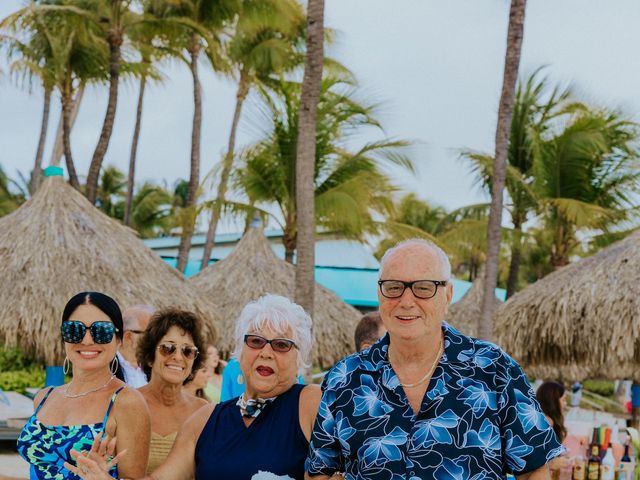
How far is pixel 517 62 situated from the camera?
45.3 ft

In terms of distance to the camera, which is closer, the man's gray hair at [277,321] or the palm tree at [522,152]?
the man's gray hair at [277,321]

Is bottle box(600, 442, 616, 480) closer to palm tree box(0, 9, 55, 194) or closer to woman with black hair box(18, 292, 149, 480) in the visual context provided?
woman with black hair box(18, 292, 149, 480)

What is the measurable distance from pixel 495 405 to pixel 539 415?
14 centimetres

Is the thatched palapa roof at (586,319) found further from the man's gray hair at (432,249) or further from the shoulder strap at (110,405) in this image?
the shoulder strap at (110,405)

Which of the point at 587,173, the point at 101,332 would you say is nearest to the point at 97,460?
the point at 101,332

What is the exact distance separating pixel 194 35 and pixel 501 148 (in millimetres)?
13895

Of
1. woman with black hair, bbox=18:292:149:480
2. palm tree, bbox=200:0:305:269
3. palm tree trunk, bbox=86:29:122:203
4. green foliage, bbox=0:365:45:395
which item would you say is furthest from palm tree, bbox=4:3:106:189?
woman with black hair, bbox=18:292:149:480

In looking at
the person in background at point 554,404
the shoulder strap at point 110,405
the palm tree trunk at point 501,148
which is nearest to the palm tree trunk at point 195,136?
the palm tree trunk at point 501,148

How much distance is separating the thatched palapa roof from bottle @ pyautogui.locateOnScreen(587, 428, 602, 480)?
5934 millimetres

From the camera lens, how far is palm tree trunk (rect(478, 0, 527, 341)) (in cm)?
1361

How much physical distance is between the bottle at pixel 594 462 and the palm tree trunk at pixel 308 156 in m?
5.06

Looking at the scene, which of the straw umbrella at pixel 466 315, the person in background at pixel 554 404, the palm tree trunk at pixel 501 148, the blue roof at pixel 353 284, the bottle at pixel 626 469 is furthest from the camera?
the blue roof at pixel 353 284

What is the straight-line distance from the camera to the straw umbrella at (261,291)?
18.1m

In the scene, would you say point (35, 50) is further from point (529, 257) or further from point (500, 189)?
point (529, 257)
